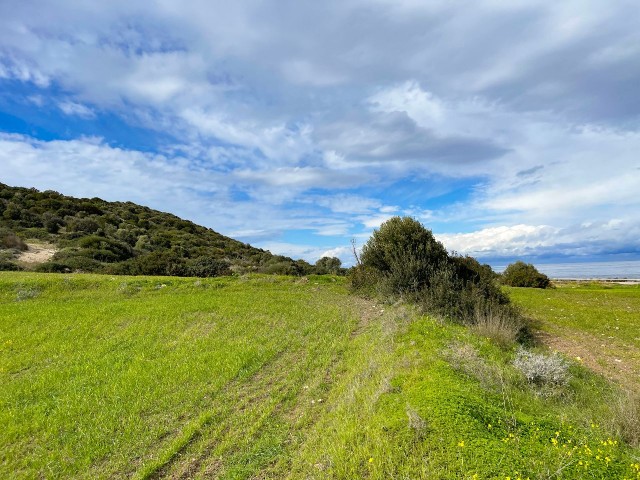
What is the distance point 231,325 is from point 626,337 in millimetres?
13022

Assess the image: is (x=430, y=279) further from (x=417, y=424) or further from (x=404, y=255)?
(x=417, y=424)

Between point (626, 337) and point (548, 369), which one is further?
point (626, 337)

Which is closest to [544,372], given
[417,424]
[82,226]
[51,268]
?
[417,424]

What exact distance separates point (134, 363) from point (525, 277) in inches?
1241

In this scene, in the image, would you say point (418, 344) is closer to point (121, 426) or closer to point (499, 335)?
point (499, 335)

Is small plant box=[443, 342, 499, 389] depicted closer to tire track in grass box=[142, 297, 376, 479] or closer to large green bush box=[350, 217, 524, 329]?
tire track in grass box=[142, 297, 376, 479]

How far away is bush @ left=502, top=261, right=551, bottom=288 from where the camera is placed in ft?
104

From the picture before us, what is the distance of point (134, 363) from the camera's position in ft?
33.1

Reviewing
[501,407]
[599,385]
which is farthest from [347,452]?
[599,385]

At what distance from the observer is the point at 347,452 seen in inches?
197

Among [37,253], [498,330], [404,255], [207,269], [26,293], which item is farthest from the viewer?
[37,253]

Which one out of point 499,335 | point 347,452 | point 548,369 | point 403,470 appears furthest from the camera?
point 499,335

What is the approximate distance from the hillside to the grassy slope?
60.4 ft

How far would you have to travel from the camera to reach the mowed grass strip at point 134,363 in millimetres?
6457
